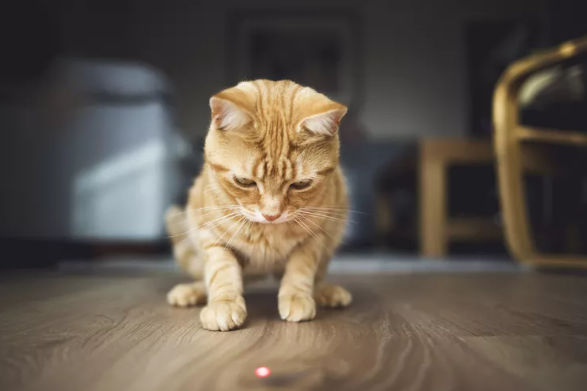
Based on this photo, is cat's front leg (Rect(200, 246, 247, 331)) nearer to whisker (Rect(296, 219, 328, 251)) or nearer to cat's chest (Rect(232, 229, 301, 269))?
cat's chest (Rect(232, 229, 301, 269))

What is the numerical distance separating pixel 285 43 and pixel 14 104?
2434mm

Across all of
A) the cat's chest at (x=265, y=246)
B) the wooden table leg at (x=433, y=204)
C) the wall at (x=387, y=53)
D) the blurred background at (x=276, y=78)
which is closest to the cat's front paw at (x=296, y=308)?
the cat's chest at (x=265, y=246)

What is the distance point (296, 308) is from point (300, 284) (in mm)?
73

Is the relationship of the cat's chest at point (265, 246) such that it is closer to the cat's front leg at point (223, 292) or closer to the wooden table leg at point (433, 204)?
the cat's front leg at point (223, 292)

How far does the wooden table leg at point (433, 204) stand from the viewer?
2490 mm

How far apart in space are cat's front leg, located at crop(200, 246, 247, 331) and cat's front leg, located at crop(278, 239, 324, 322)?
9 centimetres

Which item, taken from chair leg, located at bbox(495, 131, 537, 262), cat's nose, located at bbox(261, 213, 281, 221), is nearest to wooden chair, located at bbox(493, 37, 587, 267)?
chair leg, located at bbox(495, 131, 537, 262)

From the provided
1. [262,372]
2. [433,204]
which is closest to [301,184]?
[262,372]

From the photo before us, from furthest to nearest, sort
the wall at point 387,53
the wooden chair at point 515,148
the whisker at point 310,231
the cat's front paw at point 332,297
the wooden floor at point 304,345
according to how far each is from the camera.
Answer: the wall at point 387,53 → the wooden chair at point 515,148 → the cat's front paw at point 332,297 → the whisker at point 310,231 → the wooden floor at point 304,345

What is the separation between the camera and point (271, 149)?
0.84m

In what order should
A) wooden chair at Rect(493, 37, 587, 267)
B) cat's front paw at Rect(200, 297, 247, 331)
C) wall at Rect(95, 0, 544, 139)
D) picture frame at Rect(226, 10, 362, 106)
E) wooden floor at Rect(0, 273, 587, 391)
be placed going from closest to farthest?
wooden floor at Rect(0, 273, 587, 391) < cat's front paw at Rect(200, 297, 247, 331) < wooden chair at Rect(493, 37, 587, 267) < picture frame at Rect(226, 10, 362, 106) < wall at Rect(95, 0, 544, 139)

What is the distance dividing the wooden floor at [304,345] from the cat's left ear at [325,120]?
0.37 m

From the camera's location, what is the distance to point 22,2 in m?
3.82

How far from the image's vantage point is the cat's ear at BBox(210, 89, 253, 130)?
2.60 ft
